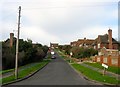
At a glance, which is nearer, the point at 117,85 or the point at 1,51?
the point at 117,85

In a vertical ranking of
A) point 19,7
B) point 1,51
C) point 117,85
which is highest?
point 19,7

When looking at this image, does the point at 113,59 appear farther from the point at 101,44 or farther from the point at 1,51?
the point at 101,44

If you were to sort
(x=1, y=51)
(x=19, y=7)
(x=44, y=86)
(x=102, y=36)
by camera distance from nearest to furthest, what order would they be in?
(x=44, y=86) < (x=19, y=7) < (x=1, y=51) < (x=102, y=36)

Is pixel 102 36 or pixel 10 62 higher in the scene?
pixel 102 36

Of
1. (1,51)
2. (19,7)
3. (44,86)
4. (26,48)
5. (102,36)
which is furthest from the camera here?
(102,36)

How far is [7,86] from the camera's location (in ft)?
61.9

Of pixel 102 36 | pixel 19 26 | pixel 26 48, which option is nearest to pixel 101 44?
pixel 102 36

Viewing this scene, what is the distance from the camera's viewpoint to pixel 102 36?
101 metres

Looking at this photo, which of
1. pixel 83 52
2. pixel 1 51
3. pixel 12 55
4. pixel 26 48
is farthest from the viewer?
pixel 83 52

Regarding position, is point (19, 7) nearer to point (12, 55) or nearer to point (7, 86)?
point (7, 86)

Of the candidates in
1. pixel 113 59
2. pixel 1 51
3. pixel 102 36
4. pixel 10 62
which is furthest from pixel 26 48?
pixel 102 36

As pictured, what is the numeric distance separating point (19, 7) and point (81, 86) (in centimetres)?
1065

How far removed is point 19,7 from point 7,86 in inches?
361

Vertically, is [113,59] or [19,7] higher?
[19,7]
